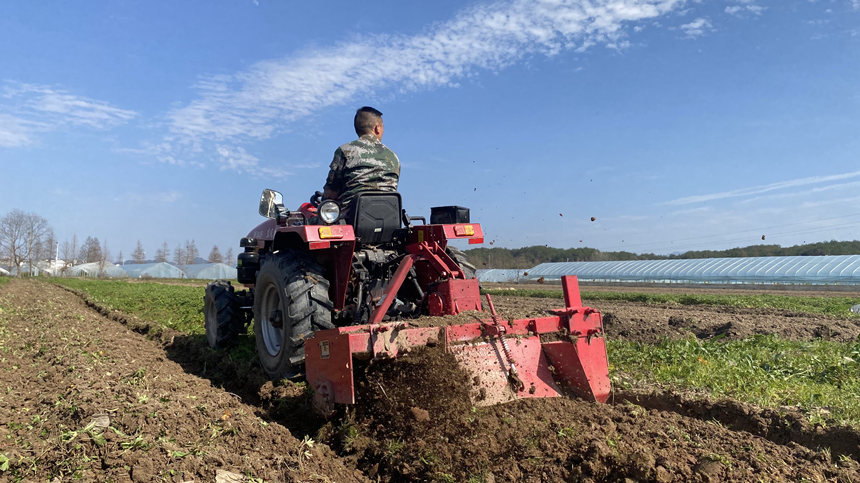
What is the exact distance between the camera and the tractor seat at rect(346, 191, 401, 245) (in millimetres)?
4590

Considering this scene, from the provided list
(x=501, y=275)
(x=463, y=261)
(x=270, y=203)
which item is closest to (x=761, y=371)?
(x=463, y=261)

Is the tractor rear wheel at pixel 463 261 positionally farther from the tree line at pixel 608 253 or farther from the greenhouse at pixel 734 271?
the tree line at pixel 608 253

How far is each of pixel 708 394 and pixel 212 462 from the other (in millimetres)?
3689

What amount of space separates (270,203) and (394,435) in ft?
9.08

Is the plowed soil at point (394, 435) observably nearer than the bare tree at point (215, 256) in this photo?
Yes

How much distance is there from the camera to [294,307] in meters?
4.37

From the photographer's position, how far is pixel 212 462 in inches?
108

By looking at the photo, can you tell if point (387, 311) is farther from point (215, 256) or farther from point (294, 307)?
point (215, 256)

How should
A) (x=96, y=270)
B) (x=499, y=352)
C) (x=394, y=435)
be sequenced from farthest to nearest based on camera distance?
(x=96, y=270)
(x=499, y=352)
(x=394, y=435)

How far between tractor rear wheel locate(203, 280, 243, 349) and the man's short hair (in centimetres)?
264

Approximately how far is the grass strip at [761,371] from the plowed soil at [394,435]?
37 cm

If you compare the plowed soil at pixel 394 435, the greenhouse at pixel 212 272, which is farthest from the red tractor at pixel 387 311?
the greenhouse at pixel 212 272

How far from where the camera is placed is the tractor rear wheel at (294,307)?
438cm

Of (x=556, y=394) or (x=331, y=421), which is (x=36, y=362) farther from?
(x=556, y=394)
